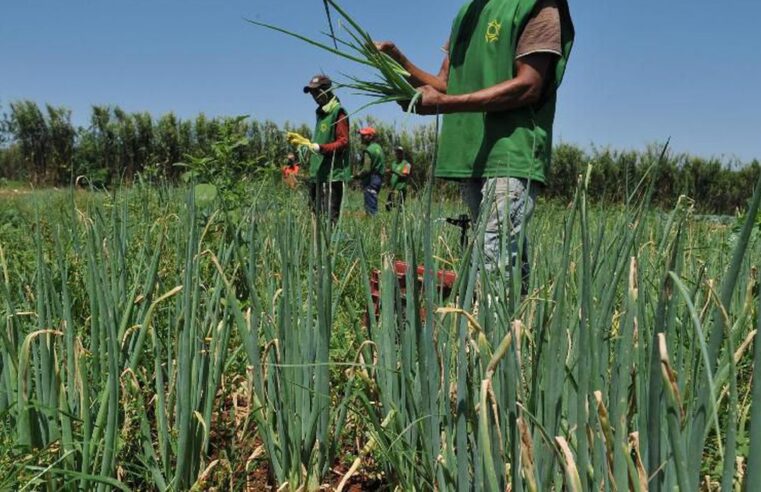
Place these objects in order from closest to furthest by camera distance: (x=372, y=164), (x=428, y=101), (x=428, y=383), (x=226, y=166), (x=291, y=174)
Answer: (x=428, y=383) → (x=428, y=101) → (x=291, y=174) → (x=226, y=166) → (x=372, y=164)

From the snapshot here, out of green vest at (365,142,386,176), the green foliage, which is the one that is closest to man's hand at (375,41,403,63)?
the green foliage

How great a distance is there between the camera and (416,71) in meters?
2.14

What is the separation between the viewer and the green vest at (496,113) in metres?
1.92

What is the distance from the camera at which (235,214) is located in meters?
2.77

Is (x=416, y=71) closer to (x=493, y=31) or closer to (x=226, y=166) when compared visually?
(x=493, y=31)

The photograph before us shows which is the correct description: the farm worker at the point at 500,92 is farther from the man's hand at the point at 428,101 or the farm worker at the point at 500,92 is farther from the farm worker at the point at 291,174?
the farm worker at the point at 291,174

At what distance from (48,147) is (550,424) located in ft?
73.7

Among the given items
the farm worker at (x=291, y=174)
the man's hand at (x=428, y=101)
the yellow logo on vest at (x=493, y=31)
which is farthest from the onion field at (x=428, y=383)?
the yellow logo on vest at (x=493, y=31)

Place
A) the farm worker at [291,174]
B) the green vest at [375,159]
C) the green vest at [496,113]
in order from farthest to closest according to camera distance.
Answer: the green vest at [375,159] → the farm worker at [291,174] → the green vest at [496,113]

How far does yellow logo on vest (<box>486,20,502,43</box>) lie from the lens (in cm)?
193

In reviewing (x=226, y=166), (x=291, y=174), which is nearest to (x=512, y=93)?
(x=291, y=174)

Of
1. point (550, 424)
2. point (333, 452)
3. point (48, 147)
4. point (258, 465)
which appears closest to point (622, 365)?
point (550, 424)

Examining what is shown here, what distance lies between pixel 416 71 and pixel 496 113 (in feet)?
1.08

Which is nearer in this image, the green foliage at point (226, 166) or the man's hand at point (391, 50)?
the man's hand at point (391, 50)
